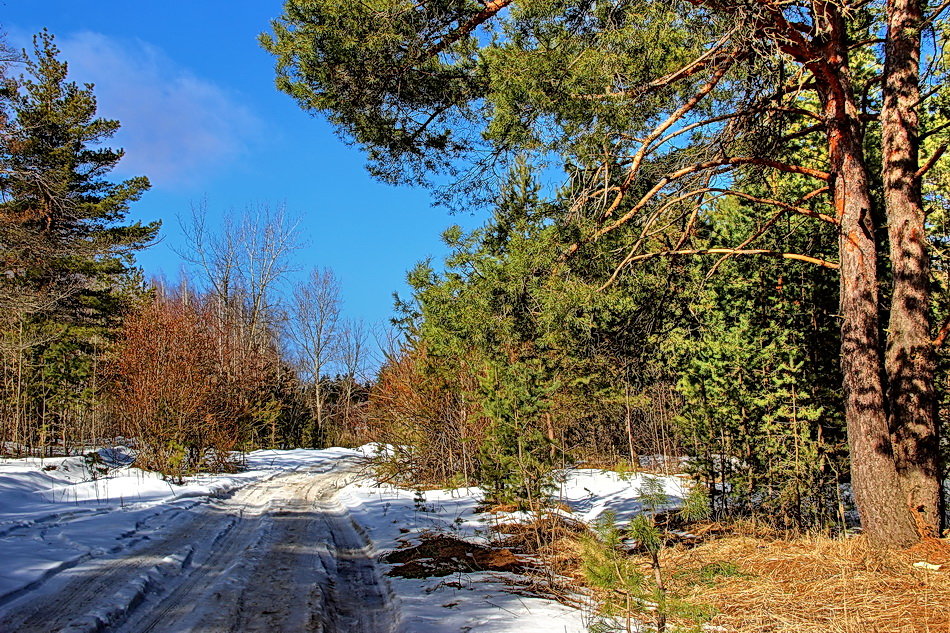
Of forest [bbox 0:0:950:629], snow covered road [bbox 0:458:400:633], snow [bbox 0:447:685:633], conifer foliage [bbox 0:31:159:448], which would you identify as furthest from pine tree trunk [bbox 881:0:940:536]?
conifer foliage [bbox 0:31:159:448]

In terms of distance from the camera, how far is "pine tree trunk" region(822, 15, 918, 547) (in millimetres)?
5242

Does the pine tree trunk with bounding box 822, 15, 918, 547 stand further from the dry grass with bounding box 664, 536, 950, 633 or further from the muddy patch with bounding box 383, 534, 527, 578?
the muddy patch with bounding box 383, 534, 527, 578

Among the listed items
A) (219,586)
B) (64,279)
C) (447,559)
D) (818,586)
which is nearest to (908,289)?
(818,586)

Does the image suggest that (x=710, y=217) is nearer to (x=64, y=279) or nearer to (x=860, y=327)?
(x=860, y=327)

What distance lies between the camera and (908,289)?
5.57 m

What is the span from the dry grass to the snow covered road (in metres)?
2.56

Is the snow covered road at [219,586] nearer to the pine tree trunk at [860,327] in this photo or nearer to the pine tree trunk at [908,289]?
the pine tree trunk at [860,327]

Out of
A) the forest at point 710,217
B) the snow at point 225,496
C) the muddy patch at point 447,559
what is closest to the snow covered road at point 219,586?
the snow at point 225,496

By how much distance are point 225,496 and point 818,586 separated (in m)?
11.3

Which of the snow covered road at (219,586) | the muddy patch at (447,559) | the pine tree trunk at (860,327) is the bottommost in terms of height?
the muddy patch at (447,559)

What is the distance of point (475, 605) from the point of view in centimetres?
441

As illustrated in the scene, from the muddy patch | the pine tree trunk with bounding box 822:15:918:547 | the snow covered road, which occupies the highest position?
the pine tree trunk with bounding box 822:15:918:547

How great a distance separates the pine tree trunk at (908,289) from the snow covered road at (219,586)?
5.03 meters

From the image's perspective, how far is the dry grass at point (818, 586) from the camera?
3615 millimetres
